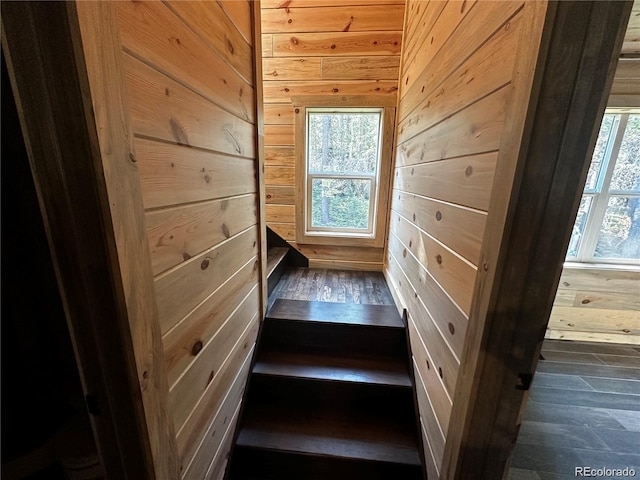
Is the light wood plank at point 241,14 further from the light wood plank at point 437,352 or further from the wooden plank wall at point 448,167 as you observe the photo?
the light wood plank at point 437,352

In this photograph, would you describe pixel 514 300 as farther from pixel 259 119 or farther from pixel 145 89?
pixel 259 119

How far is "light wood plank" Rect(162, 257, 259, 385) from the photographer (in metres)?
0.75

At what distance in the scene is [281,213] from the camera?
8.75ft

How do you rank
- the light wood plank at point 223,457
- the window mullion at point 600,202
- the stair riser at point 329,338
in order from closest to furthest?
the light wood plank at point 223,457, the stair riser at point 329,338, the window mullion at point 600,202

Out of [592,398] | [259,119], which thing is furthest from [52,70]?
[592,398]

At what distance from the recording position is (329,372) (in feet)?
5.14

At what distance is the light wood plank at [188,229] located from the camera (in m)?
0.66

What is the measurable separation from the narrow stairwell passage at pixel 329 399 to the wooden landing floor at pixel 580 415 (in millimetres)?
690

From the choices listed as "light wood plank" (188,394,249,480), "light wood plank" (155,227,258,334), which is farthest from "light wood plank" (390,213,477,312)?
"light wood plank" (188,394,249,480)

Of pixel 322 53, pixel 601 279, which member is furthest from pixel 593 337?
pixel 322 53

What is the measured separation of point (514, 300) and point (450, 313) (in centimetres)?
31

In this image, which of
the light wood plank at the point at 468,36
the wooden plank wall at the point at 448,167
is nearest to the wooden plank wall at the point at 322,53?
the wooden plank wall at the point at 448,167

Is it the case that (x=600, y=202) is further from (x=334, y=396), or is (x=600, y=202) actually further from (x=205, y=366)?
(x=205, y=366)

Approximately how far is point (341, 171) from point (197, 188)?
74.8 inches
